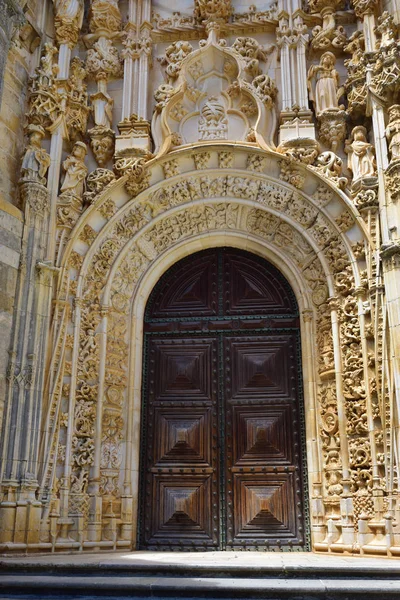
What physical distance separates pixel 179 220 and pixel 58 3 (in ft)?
12.3

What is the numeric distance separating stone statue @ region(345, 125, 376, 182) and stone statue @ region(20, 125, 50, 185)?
4.03 m

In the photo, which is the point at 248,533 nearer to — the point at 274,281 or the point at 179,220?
the point at 274,281

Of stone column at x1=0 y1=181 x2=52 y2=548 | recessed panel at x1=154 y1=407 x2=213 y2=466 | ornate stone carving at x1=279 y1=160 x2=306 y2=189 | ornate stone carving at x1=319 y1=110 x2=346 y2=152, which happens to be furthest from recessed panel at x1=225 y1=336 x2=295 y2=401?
ornate stone carving at x1=319 y1=110 x2=346 y2=152

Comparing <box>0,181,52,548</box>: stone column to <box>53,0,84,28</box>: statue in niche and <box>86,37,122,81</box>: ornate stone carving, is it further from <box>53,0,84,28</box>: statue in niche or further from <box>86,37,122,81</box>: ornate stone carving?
<box>53,0,84,28</box>: statue in niche

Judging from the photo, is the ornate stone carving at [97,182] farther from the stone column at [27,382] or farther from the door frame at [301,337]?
the door frame at [301,337]

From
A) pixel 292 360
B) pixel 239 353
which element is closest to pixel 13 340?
pixel 239 353

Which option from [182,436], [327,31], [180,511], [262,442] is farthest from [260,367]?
[327,31]

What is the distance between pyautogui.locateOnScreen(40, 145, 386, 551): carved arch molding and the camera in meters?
7.63

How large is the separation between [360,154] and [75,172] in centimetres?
382

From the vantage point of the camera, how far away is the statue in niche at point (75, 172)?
8.70m

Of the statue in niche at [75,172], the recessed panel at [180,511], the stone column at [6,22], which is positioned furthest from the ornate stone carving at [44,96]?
the recessed panel at [180,511]

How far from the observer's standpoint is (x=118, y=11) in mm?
9945

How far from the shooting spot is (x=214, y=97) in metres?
9.66

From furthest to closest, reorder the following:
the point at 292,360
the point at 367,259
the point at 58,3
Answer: the point at 58,3
the point at 292,360
the point at 367,259
